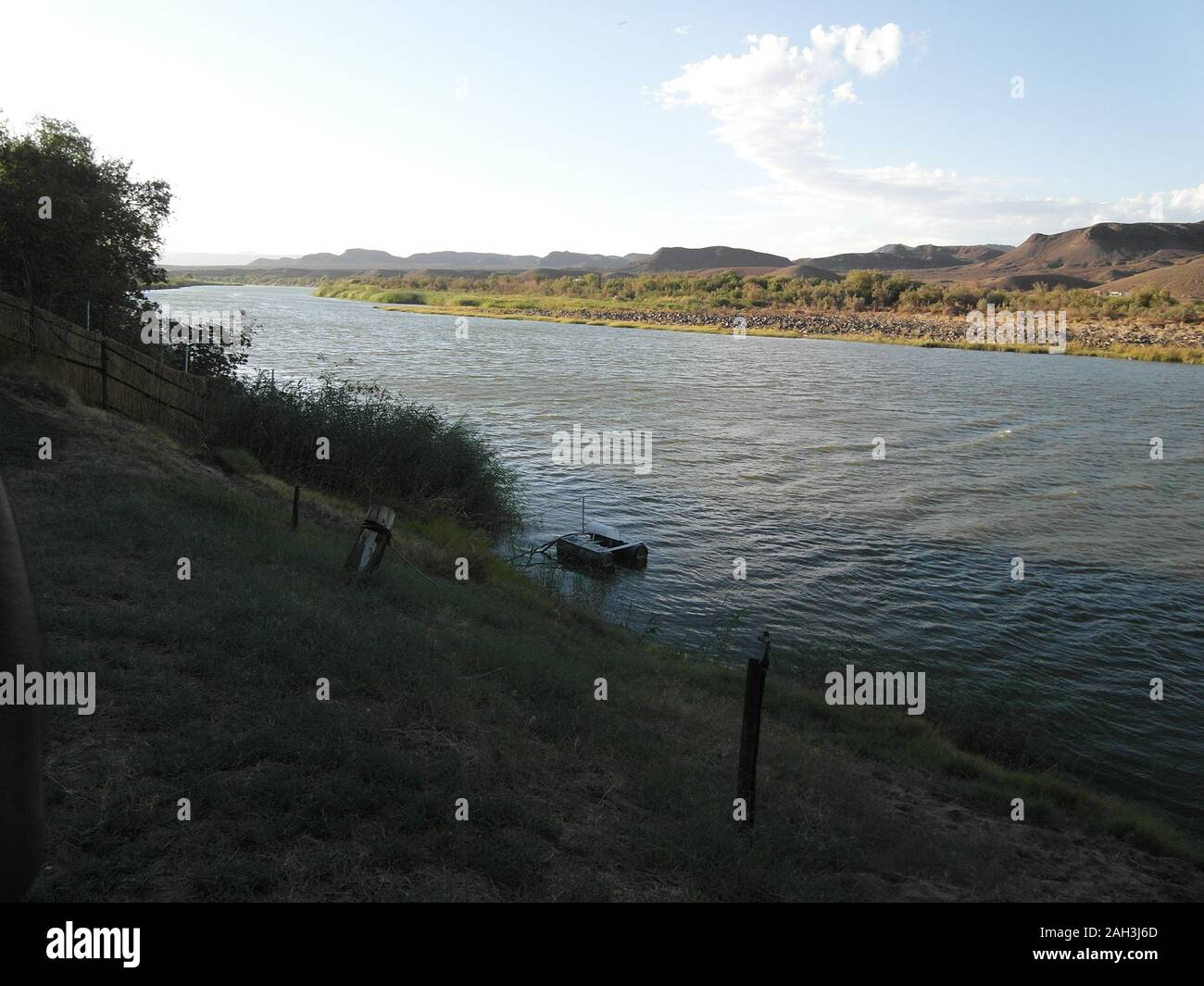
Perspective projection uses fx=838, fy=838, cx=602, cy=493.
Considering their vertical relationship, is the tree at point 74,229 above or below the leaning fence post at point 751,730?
above

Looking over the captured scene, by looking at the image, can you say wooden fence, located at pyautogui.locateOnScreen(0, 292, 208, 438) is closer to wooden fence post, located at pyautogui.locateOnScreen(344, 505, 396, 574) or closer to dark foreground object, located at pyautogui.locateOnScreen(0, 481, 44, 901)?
wooden fence post, located at pyautogui.locateOnScreen(344, 505, 396, 574)

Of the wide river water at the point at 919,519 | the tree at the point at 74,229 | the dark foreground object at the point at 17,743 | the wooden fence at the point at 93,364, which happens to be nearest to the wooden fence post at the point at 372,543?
the wide river water at the point at 919,519

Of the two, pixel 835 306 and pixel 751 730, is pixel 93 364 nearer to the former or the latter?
pixel 751 730

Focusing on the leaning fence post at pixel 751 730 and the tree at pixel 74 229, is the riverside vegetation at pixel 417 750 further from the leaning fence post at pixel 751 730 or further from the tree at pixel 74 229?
the tree at pixel 74 229

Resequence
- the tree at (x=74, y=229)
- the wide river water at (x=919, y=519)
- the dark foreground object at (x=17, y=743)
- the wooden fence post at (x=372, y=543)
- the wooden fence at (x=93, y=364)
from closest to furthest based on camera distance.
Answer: the dark foreground object at (x=17, y=743) < the wooden fence post at (x=372, y=543) < the wide river water at (x=919, y=519) < the wooden fence at (x=93, y=364) < the tree at (x=74, y=229)

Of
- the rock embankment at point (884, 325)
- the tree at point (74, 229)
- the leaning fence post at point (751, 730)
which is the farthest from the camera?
the rock embankment at point (884, 325)

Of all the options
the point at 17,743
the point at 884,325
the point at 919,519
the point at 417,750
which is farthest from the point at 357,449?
the point at 884,325

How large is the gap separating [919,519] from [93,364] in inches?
859

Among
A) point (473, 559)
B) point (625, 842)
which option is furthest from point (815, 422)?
point (625, 842)

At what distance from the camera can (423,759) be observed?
644 centimetres

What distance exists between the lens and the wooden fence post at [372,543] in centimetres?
1052

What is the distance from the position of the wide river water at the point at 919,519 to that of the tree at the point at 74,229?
502 inches

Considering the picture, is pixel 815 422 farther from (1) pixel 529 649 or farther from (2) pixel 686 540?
(1) pixel 529 649

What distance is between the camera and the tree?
64.2 ft
